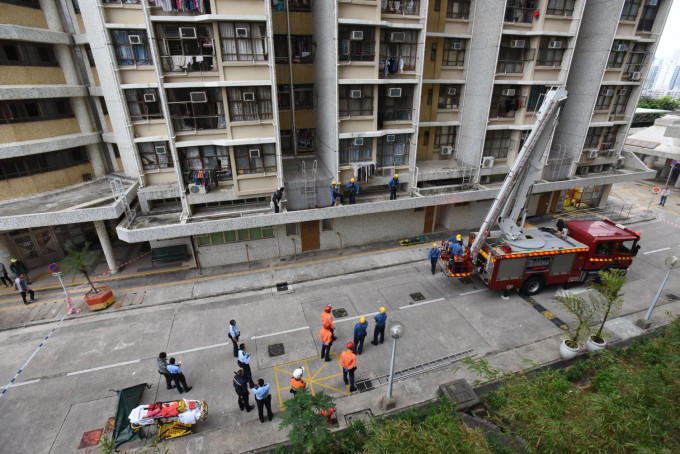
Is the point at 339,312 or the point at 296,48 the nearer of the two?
the point at 339,312

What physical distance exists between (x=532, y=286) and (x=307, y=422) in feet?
40.5

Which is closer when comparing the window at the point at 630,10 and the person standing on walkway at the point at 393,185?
the person standing on walkway at the point at 393,185

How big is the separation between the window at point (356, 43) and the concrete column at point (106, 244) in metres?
14.4

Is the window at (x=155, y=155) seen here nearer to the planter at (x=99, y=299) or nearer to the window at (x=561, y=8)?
the planter at (x=99, y=299)

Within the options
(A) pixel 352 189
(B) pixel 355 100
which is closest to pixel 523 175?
(A) pixel 352 189

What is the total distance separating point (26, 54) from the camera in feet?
53.8

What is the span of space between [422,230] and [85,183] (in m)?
Answer: 20.0

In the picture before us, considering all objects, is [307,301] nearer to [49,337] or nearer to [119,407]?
[119,407]

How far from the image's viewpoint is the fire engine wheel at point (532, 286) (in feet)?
49.7

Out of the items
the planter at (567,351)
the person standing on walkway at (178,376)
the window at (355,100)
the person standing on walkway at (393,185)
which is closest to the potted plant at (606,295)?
the planter at (567,351)

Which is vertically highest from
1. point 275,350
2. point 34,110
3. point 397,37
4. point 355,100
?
point 397,37

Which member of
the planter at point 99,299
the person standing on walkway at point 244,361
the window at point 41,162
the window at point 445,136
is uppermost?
the window at point 445,136

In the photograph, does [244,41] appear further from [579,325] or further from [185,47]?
[579,325]

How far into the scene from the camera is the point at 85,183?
1925cm
